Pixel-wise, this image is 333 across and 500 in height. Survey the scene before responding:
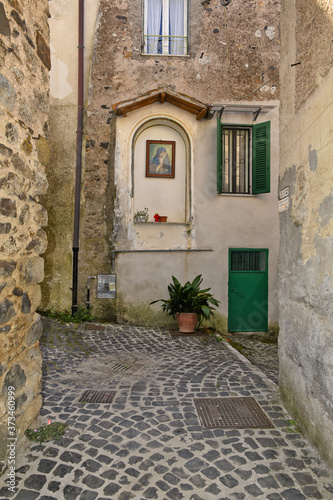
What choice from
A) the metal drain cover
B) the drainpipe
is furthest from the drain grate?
the drainpipe

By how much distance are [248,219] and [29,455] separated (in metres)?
7.07

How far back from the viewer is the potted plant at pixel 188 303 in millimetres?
7535

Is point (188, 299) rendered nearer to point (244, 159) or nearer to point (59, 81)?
point (244, 159)

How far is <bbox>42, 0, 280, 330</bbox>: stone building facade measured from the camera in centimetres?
841

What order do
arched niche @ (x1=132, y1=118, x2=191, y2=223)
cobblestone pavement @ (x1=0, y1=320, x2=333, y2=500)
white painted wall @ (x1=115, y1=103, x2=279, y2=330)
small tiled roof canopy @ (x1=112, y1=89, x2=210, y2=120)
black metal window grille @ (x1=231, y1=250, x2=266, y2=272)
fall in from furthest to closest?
black metal window grille @ (x1=231, y1=250, x2=266, y2=272) < arched niche @ (x1=132, y1=118, x2=191, y2=223) < white painted wall @ (x1=115, y1=103, x2=279, y2=330) < small tiled roof canopy @ (x1=112, y1=89, x2=210, y2=120) < cobblestone pavement @ (x1=0, y1=320, x2=333, y2=500)

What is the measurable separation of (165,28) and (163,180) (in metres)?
3.84

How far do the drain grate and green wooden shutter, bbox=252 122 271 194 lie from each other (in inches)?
241

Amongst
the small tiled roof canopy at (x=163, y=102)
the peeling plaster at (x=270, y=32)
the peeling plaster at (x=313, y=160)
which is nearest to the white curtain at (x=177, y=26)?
the small tiled roof canopy at (x=163, y=102)

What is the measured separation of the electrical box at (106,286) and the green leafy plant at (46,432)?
201 inches

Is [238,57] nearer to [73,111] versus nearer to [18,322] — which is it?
[73,111]

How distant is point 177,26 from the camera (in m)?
8.86

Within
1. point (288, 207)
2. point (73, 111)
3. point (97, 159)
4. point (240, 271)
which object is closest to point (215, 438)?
point (288, 207)

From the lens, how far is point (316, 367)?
303 centimetres

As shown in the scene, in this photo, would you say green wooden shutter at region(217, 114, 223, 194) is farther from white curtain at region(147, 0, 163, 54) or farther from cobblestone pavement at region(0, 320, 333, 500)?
cobblestone pavement at region(0, 320, 333, 500)
